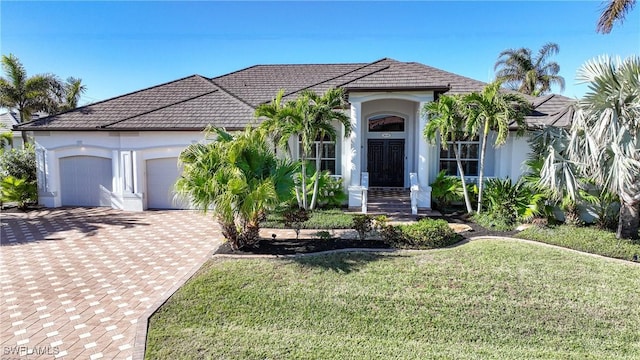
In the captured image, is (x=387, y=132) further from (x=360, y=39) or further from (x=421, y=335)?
(x=421, y=335)

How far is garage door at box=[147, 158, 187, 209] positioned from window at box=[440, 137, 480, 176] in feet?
38.9

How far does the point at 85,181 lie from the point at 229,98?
7.61 meters

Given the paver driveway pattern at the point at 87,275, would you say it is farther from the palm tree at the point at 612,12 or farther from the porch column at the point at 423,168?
the palm tree at the point at 612,12

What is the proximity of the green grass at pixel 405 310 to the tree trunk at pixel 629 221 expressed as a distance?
84.5 inches

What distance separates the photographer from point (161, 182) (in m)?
15.3

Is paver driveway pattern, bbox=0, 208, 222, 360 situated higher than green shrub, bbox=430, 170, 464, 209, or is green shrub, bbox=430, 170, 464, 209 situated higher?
green shrub, bbox=430, 170, 464, 209

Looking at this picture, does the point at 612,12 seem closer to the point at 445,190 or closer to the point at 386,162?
the point at 445,190

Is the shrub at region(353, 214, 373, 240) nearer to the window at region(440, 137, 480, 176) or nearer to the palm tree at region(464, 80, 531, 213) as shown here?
the palm tree at region(464, 80, 531, 213)

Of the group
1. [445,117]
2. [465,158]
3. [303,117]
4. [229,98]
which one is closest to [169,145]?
[229,98]

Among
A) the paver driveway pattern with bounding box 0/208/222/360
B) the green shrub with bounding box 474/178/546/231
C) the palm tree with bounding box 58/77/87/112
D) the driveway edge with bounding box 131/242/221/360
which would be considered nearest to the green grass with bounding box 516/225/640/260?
the green shrub with bounding box 474/178/546/231

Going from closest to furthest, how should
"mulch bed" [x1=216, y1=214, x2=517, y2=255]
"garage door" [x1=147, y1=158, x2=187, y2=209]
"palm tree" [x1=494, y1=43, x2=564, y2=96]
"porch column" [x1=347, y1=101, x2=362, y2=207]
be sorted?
"mulch bed" [x1=216, y1=214, x2=517, y2=255], "porch column" [x1=347, y1=101, x2=362, y2=207], "garage door" [x1=147, y1=158, x2=187, y2=209], "palm tree" [x1=494, y1=43, x2=564, y2=96]

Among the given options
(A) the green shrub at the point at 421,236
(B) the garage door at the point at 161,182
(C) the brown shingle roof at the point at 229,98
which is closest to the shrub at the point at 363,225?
(A) the green shrub at the point at 421,236

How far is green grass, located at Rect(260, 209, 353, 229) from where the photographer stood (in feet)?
36.1

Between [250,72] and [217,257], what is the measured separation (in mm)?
15211
